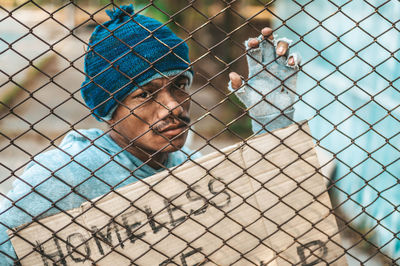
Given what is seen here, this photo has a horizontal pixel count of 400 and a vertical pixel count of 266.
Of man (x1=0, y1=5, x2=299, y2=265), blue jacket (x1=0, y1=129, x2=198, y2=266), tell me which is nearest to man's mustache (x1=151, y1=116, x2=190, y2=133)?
man (x1=0, y1=5, x2=299, y2=265)

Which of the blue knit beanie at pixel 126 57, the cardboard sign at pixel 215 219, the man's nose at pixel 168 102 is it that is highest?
the blue knit beanie at pixel 126 57

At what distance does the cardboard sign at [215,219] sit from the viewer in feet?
4.75

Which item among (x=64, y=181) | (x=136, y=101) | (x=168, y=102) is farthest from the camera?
(x=136, y=101)

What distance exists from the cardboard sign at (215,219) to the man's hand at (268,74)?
20cm

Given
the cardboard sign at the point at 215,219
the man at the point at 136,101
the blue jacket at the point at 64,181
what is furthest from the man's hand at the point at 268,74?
the blue jacket at the point at 64,181

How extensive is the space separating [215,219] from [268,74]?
0.64 meters

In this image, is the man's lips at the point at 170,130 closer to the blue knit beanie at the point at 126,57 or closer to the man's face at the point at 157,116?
the man's face at the point at 157,116

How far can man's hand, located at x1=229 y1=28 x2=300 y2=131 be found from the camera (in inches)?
64.0

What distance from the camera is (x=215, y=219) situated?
5.15ft

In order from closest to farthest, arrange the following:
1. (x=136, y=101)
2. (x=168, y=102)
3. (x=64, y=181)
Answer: (x=64, y=181), (x=168, y=102), (x=136, y=101)

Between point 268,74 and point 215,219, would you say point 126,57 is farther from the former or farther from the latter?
point 215,219

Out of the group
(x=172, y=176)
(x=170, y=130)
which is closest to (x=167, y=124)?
(x=170, y=130)

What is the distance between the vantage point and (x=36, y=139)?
5.51 meters

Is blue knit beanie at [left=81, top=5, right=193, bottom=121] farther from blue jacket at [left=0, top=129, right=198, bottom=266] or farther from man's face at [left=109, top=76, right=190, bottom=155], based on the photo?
blue jacket at [left=0, top=129, right=198, bottom=266]
